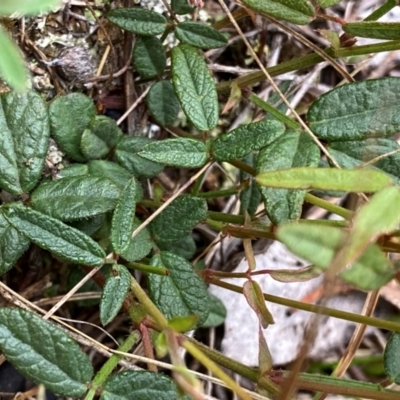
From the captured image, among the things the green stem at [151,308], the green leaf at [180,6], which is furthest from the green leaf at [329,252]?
the green leaf at [180,6]

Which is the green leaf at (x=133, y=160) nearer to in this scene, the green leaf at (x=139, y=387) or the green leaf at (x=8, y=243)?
the green leaf at (x=8, y=243)

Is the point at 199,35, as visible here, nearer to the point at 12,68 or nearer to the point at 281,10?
the point at 281,10

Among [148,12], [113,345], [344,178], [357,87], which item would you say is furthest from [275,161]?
[113,345]

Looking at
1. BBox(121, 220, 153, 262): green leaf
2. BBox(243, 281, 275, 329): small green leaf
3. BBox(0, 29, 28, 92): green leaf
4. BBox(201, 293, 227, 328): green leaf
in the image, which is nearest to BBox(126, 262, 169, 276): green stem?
BBox(121, 220, 153, 262): green leaf

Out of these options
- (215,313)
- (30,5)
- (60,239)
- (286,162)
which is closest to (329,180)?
(286,162)

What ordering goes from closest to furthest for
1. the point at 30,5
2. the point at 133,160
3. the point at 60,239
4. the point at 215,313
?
the point at 30,5, the point at 60,239, the point at 133,160, the point at 215,313

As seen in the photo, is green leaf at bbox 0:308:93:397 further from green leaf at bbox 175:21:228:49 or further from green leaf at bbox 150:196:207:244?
green leaf at bbox 175:21:228:49

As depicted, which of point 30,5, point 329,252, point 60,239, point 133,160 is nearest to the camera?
point 30,5

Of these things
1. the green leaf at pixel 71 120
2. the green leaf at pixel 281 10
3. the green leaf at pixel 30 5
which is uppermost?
the green leaf at pixel 30 5
